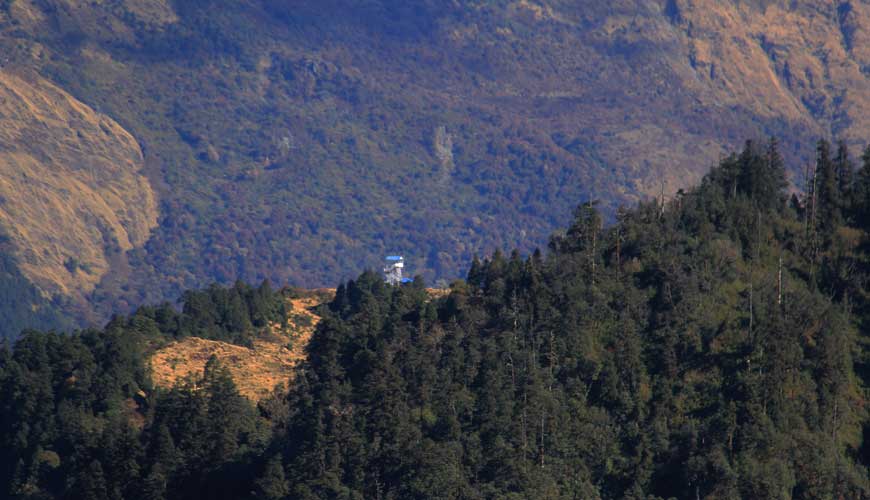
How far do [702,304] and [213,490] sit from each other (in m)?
39.6

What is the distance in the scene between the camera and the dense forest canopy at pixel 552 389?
384ft

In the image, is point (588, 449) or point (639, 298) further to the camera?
point (639, 298)

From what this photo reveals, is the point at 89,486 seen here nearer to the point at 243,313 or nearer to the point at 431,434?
the point at 431,434

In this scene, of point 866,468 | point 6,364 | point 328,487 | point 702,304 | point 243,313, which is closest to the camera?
point 328,487

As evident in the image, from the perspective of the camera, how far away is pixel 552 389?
402 ft

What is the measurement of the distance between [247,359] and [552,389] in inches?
1345

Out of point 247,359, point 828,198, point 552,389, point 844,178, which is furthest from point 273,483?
point 844,178

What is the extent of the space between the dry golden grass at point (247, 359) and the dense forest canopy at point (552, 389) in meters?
2.50

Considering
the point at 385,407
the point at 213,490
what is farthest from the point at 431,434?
the point at 213,490

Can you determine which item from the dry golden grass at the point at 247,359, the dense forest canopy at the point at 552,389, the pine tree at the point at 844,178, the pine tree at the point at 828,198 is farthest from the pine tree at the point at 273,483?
the pine tree at the point at 844,178

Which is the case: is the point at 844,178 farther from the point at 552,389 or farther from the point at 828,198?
the point at 552,389

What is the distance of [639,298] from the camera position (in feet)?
437

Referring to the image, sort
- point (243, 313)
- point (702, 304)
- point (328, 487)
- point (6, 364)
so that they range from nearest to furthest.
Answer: point (328, 487)
point (702, 304)
point (6, 364)
point (243, 313)

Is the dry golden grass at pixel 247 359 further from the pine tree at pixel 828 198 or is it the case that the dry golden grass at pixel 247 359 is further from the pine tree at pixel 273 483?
the pine tree at pixel 828 198
